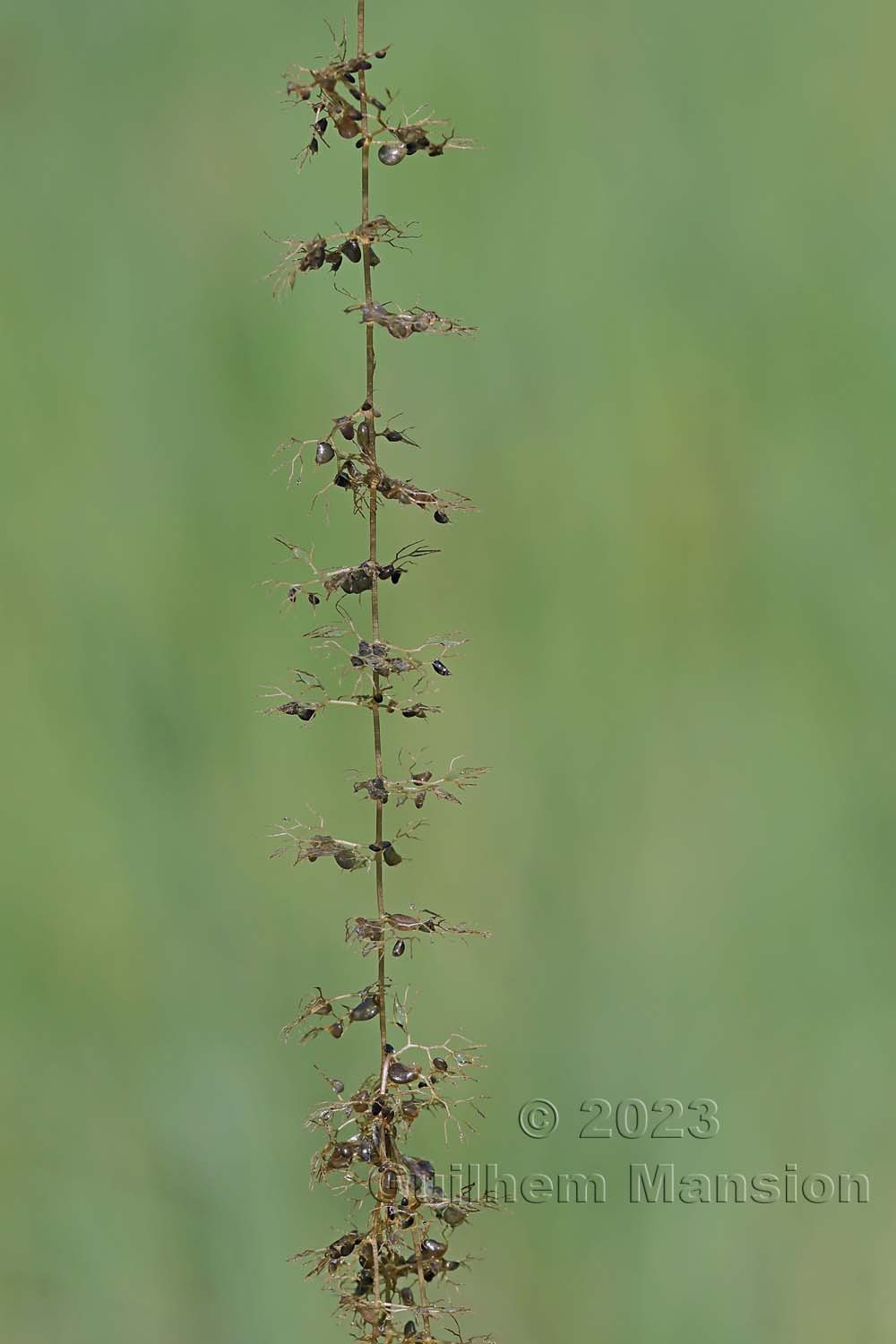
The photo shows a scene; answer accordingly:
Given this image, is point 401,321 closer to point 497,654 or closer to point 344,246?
point 344,246

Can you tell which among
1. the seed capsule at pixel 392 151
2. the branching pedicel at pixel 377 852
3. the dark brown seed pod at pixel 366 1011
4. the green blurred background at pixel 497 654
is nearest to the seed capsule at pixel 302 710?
the branching pedicel at pixel 377 852

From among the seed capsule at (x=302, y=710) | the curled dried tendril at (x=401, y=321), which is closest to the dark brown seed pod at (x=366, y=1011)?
the seed capsule at (x=302, y=710)

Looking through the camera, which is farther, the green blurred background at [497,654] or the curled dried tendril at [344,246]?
the green blurred background at [497,654]

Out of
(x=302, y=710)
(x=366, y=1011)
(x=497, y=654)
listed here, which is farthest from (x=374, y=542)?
(x=497, y=654)

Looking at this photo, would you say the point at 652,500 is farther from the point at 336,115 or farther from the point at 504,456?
the point at 336,115

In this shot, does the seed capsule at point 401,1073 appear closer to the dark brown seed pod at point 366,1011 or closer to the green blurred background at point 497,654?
the dark brown seed pod at point 366,1011

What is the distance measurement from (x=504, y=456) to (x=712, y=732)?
42 centimetres

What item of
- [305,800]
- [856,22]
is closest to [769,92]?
[856,22]

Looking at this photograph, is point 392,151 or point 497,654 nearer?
point 392,151

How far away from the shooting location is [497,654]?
178 cm

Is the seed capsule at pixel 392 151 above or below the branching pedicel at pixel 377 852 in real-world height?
above

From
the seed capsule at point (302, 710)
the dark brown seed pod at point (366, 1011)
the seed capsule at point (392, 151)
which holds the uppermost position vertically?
the seed capsule at point (392, 151)

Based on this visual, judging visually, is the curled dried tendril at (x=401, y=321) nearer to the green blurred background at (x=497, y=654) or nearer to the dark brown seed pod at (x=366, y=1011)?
the dark brown seed pod at (x=366, y=1011)

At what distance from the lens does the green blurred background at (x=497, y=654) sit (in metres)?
1.65
